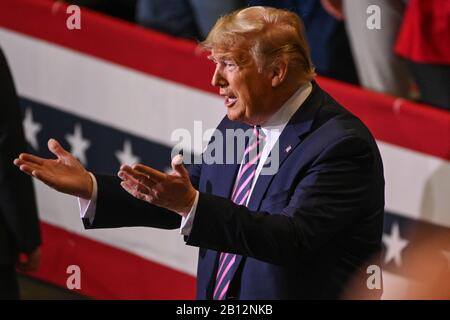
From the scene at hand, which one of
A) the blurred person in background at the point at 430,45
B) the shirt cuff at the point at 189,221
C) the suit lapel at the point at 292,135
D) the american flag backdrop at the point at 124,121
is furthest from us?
the blurred person in background at the point at 430,45

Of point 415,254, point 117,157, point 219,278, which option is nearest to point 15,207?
point 117,157

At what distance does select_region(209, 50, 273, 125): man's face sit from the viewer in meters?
2.70

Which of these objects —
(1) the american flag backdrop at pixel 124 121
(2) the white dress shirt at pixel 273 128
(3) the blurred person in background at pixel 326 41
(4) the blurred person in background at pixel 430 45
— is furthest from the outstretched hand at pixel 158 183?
(3) the blurred person in background at pixel 326 41

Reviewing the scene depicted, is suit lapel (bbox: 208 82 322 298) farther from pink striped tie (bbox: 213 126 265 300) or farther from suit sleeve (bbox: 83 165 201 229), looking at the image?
suit sleeve (bbox: 83 165 201 229)

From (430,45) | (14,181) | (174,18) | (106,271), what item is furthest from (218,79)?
(174,18)

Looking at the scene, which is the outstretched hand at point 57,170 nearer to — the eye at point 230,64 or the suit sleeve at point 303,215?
the suit sleeve at point 303,215

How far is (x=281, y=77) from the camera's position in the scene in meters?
2.72

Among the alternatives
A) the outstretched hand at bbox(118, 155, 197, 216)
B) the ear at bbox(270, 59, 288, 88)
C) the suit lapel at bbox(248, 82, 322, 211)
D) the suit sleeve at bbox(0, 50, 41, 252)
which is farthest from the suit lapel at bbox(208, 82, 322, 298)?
the suit sleeve at bbox(0, 50, 41, 252)

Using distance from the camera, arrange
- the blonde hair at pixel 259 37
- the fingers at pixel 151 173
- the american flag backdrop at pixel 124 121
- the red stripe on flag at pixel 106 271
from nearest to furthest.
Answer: the fingers at pixel 151 173 → the blonde hair at pixel 259 37 → the american flag backdrop at pixel 124 121 → the red stripe on flag at pixel 106 271

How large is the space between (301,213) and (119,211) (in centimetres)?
49

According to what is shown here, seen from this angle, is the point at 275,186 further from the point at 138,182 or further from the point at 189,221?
the point at 138,182

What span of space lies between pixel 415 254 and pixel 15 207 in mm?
1488

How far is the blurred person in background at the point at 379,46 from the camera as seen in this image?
466 centimetres

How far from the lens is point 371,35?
4688mm
